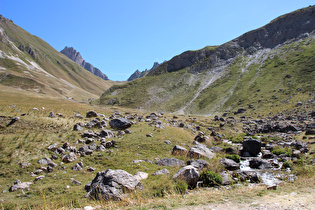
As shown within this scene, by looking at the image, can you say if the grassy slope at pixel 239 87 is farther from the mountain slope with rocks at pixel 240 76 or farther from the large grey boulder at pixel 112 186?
the large grey boulder at pixel 112 186

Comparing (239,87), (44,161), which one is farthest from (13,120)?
(239,87)

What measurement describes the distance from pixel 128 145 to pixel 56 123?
44.1 feet

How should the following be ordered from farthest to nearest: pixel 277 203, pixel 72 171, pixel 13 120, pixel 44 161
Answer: pixel 13 120 → pixel 44 161 → pixel 72 171 → pixel 277 203


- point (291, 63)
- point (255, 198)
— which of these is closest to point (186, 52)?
point (291, 63)

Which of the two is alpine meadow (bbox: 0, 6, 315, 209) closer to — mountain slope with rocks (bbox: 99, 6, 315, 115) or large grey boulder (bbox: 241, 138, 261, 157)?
large grey boulder (bbox: 241, 138, 261, 157)

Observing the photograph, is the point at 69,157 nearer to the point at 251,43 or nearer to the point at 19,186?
the point at 19,186

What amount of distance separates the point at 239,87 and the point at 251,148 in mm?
93943

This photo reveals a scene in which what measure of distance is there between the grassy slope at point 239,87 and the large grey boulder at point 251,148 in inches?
2027

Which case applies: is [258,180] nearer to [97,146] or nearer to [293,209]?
[293,209]

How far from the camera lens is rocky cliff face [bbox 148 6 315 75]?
447 feet

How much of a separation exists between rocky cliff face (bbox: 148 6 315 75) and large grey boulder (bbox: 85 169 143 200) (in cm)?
15744

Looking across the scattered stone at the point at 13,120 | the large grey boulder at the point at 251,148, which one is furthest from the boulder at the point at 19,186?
the large grey boulder at the point at 251,148

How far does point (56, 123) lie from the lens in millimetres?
27406

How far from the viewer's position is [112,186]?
36.7ft
